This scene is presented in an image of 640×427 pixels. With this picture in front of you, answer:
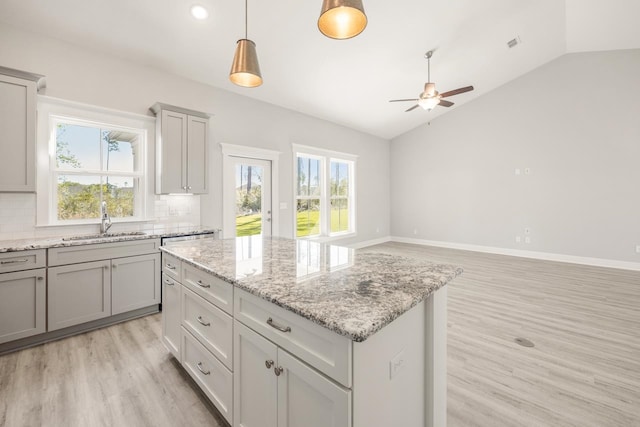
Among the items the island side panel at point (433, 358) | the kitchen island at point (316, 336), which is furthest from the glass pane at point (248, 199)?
the island side panel at point (433, 358)

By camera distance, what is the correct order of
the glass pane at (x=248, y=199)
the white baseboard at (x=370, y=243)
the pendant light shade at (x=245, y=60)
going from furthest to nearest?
1. the white baseboard at (x=370, y=243)
2. the glass pane at (x=248, y=199)
3. the pendant light shade at (x=245, y=60)

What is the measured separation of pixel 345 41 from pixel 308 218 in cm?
337

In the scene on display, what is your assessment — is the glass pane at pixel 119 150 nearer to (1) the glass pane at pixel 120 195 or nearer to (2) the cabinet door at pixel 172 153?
(1) the glass pane at pixel 120 195

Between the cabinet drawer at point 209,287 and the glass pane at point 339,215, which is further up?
the glass pane at point 339,215

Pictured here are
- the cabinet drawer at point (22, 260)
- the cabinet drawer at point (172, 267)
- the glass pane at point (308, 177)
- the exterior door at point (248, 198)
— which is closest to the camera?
the cabinet drawer at point (172, 267)

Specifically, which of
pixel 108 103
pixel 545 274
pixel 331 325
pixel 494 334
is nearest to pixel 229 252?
pixel 331 325

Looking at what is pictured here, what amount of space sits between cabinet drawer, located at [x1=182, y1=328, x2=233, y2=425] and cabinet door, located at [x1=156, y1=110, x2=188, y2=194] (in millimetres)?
2141

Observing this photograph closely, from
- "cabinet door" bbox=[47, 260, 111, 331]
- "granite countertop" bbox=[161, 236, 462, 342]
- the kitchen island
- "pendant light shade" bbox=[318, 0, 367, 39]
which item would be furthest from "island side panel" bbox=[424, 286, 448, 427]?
"cabinet door" bbox=[47, 260, 111, 331]

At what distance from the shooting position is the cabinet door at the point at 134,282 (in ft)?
9.39

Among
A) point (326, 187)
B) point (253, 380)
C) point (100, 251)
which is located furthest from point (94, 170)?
point (326, 187)

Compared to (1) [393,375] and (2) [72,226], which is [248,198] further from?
(1) [393,375]

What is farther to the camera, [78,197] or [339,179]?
[339,179]

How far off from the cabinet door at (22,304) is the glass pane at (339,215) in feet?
16.2

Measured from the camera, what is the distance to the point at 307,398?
3.39 feet
